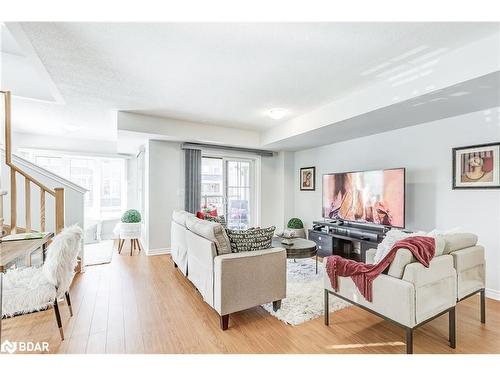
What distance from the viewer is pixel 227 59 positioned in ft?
7.66

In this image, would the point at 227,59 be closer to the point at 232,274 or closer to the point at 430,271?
the point at 232,274

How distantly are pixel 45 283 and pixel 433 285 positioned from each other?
9.40ft

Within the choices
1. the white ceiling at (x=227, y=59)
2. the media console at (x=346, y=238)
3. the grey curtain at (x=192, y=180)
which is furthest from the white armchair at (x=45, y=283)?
the media console at (x=346, y=238)

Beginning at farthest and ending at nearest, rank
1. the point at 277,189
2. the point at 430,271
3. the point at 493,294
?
the point at 277,189 → the point at 493,294 → the point at 430,271

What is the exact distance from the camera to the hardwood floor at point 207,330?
189 cm

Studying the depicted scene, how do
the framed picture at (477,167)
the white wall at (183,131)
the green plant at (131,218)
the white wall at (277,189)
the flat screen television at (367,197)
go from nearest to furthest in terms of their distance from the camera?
the framed picture at (477,167), the flat screen television at (367,197), the white wall at (183,131), the green plant at (131,218), the white wall at (277,189)

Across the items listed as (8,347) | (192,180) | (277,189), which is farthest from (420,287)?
(277,189)

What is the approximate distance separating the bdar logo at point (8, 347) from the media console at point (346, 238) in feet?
12.3

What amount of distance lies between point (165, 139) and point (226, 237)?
3.00m

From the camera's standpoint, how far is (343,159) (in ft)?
15.4

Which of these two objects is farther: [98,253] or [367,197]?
[98,253]

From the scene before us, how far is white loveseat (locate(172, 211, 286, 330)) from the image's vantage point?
2137mm

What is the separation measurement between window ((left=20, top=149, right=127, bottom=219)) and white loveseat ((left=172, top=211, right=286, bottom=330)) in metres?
4.76

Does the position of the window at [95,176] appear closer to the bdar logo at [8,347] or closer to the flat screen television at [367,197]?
the bdar logo at [8,347]
